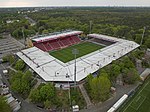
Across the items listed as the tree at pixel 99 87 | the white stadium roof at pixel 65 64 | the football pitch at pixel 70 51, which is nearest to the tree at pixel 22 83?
the white stadium roof at pixel 65 64

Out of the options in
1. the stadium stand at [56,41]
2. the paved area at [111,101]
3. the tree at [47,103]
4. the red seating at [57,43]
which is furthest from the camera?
the red seating at [57,43]

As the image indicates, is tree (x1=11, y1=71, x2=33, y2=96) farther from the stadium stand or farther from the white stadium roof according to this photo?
the stadium stand

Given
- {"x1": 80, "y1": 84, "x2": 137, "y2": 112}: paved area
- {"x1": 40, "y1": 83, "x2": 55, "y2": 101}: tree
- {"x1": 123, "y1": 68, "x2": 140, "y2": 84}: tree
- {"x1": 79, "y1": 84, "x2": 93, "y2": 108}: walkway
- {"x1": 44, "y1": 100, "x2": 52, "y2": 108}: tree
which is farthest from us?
{"x1": 123, "y1": 68, "x2": 140, "y2": 84}: tree

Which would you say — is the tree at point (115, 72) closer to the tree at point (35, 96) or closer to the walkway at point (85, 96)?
the walkway at point (85, 96)

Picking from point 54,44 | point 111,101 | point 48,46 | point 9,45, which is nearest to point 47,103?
point 111,101

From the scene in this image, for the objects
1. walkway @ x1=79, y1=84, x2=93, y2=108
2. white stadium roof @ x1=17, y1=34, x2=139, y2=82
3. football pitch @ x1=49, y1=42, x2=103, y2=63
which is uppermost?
white stadium roof @ x1=17, y1=34, x2=139, y2=82

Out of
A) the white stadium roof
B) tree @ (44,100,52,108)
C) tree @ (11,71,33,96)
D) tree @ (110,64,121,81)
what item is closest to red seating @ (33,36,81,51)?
the white stadium roof

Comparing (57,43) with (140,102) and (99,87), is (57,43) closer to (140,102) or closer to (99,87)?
(99,87)

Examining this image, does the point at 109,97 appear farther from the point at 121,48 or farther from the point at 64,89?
the point at 121,48
